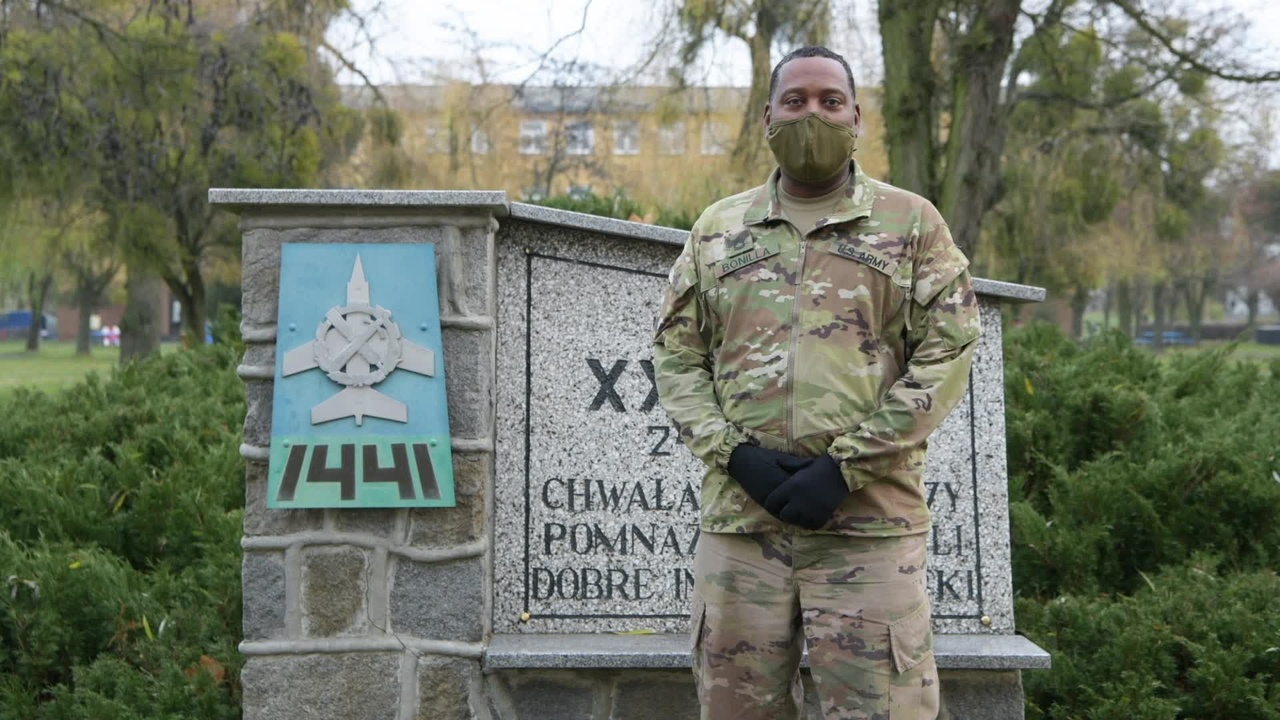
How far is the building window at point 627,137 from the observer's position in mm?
18339

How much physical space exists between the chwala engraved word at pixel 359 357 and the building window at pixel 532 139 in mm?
20203

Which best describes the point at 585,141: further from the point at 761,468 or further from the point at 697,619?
the point at 761,468

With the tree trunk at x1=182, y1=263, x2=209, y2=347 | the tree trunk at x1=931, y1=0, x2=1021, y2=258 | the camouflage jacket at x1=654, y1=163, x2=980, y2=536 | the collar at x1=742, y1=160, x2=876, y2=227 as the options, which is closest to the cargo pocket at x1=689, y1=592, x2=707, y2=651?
the camouflage jacket at x1=654, y1=163, x2=980, y2=536

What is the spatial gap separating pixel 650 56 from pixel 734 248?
914 centimetres

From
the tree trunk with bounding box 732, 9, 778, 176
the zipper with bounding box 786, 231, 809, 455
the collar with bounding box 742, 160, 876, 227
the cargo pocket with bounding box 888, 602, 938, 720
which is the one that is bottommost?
the cargo pocket with bounding box 888, 602, 938, 720

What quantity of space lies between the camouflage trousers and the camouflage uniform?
0.01 meters

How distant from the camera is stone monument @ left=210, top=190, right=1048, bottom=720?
3719mm

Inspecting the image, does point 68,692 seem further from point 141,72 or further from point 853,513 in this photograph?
point 141,72

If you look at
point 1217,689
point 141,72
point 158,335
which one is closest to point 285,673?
point 1217,689

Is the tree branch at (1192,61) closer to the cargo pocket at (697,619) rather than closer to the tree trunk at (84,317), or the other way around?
the cargo pocket at (697,619)

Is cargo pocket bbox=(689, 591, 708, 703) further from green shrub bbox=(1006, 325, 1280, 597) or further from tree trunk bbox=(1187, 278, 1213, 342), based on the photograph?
tree trunk bbox=(1187, 278, 1213, 342)

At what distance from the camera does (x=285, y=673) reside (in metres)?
3.70

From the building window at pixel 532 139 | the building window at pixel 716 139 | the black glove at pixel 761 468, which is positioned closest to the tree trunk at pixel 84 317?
the building window at pixel 532 139

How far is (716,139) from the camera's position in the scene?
1614 centimetres
